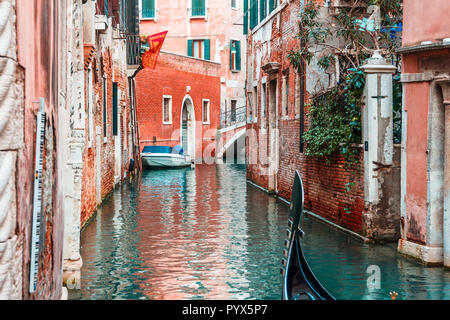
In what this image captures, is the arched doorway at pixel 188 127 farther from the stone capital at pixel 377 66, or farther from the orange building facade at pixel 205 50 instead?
the stone capital at pixel 377 66

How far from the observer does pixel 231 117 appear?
3569 centimetres

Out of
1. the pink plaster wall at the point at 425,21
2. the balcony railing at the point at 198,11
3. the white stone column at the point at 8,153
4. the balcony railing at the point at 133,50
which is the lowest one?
the white stone column at the point at 8,153

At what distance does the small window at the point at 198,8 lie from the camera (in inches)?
1433

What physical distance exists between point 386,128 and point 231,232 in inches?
108

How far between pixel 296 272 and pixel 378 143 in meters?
4.26

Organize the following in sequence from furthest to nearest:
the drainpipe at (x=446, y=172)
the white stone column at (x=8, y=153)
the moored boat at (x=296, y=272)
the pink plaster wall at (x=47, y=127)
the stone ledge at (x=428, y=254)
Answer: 1. the stone ledge at (x=428, y=254)
2. the drainpipe at (x=446, y=172)
3. the moored boat at (x=296, y=272)
4. the pink plaster wall at (x=47, y=127)
5. the white stone column at (x=8, y=153)

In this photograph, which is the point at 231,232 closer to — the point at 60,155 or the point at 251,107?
the point at 60,155

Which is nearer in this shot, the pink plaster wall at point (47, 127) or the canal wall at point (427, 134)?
the pink plaster wall at point (47, 127)

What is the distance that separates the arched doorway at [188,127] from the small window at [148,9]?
5841mm

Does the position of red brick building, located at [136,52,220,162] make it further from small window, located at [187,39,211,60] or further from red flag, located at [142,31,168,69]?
red flag, located at [142,31,168,69]

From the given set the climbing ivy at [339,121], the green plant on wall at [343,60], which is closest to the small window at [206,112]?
the green plant on wall at [343,60]

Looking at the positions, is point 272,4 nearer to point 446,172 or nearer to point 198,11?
point 446,172

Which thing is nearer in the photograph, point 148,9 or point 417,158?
point 417,158

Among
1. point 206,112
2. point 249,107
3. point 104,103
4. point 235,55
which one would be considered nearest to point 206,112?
point 206,112
